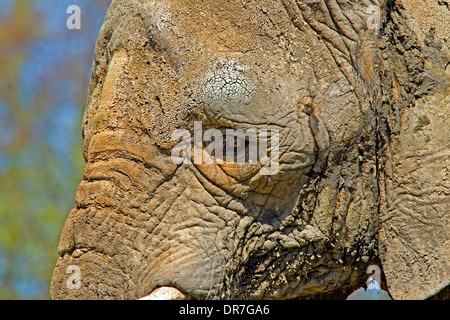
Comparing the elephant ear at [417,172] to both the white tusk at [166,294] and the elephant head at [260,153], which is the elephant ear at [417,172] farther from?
the white tusk at [166,294]

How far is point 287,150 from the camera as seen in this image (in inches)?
106

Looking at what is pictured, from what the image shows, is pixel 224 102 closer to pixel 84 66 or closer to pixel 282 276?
pixel 282 276

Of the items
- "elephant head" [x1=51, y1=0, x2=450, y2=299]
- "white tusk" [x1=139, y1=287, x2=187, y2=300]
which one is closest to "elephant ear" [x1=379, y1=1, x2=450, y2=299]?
"elephant head" [x1=51, y1=0, x2=450, y2=299]

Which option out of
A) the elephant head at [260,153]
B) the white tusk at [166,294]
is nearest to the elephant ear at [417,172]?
the elephant head at [260,153]

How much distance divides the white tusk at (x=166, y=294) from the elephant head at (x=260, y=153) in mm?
22

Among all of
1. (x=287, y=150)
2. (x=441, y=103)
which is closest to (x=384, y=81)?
(x=441, y=103)

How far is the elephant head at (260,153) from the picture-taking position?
2.61 meters

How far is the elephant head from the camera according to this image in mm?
2611

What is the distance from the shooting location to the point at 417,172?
2.85 meters

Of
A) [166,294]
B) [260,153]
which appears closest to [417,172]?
[260,153]

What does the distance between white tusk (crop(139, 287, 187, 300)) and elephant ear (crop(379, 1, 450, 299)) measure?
0.79 m

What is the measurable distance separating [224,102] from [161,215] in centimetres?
41

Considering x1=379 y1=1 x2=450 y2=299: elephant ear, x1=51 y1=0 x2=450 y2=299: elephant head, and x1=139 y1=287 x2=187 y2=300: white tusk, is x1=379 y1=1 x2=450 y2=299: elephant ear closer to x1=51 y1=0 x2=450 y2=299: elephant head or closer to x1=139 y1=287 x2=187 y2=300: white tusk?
x1=51 y1=0 x2=450 y2=299: elephant head

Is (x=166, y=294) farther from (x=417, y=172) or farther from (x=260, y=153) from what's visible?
(x=417, y=172)
